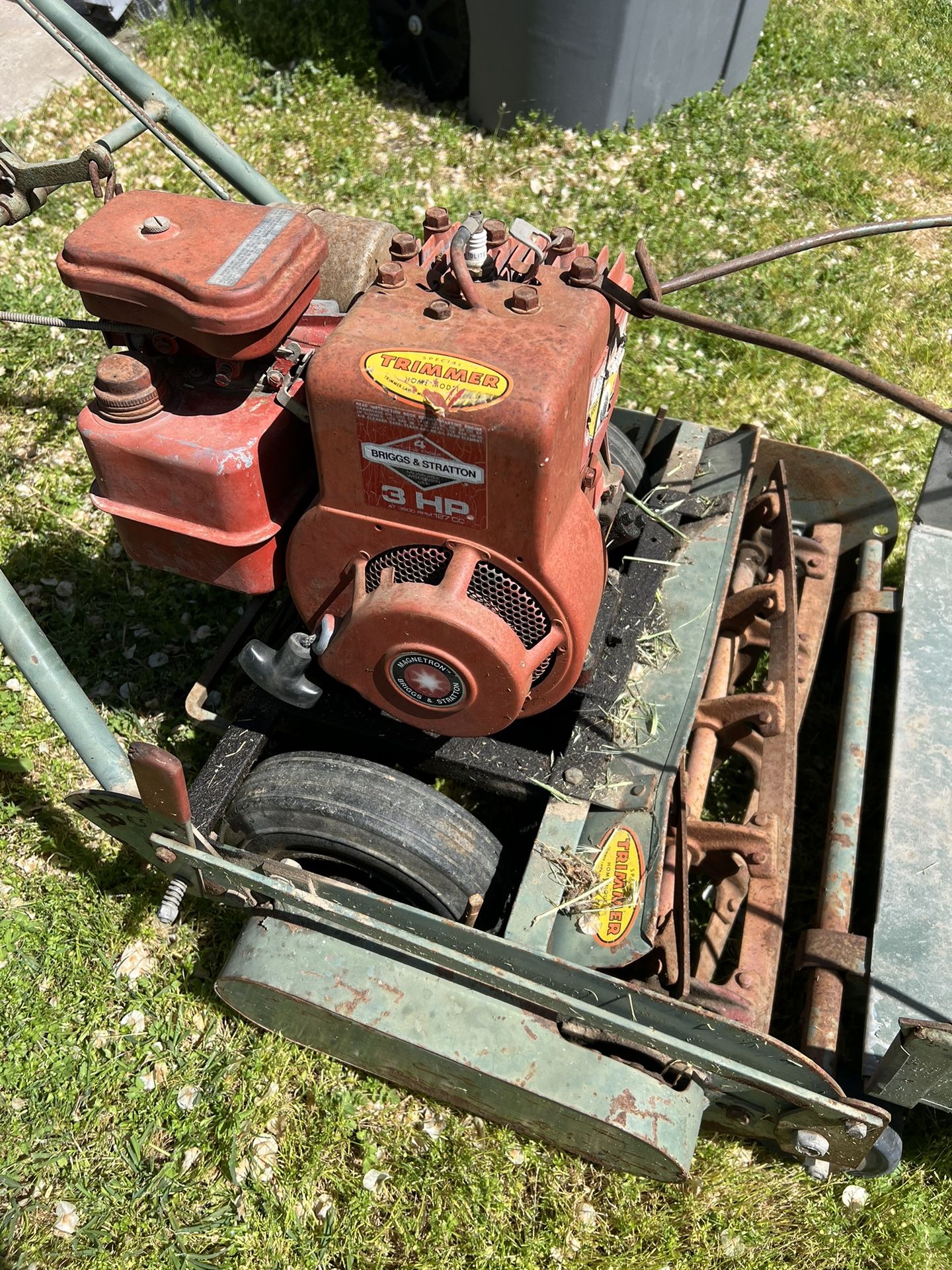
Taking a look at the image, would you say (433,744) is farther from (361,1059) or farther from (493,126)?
(493,126)

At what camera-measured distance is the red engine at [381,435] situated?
223 cm

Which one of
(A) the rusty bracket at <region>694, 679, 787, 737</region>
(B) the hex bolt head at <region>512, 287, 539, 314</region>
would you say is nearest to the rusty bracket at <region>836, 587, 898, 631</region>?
(A) the rusty bracket at <region>694, 679, 787, 737</region>

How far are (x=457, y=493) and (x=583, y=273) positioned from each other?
2.05ft

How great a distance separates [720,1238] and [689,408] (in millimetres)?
3576

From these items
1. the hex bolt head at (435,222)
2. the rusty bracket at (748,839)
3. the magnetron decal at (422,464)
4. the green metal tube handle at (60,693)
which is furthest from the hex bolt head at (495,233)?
the rusty bracket at (748,839)

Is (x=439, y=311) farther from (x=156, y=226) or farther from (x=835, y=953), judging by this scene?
(x=835, y=953)

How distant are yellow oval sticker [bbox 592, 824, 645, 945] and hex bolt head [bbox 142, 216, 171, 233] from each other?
1.90 m

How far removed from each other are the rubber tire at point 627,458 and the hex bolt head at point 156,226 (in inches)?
63.1

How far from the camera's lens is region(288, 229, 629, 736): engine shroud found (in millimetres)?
2197

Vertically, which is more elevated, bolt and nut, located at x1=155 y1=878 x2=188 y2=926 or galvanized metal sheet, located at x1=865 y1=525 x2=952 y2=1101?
galvanized metal sheet, located at x1=865 y1=525 x2=952 y2=1101

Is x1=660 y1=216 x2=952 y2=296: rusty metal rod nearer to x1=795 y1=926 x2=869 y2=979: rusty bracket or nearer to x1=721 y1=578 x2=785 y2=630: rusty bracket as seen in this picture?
x1=721 y1=578 x2=785 y2=630: rusty bracket

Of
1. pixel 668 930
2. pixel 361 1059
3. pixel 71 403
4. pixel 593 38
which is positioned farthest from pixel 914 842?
pixel 593 38

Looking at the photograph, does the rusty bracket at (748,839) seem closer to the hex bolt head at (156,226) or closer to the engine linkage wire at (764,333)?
the engine linkage wire at (764,333)

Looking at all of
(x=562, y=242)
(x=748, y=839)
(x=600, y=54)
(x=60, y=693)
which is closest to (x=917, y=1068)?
(x=748, y=839)
